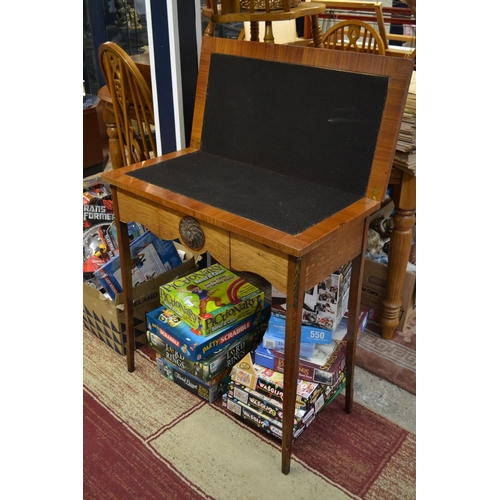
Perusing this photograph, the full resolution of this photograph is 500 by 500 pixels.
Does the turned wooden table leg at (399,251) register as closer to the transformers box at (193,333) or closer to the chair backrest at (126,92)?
the transformers box at (193,333)

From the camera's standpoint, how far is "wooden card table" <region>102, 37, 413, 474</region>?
3.84ft

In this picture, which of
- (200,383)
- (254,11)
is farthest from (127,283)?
(254,11)

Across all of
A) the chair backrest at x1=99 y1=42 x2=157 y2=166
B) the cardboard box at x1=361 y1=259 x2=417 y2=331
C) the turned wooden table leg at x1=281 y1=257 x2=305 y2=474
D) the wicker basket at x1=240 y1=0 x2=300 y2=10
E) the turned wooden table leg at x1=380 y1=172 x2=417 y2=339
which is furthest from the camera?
the wicker basket at x1=240 y1=0 x2=300 y2=10

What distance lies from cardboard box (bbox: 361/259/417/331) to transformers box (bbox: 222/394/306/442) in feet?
2.27

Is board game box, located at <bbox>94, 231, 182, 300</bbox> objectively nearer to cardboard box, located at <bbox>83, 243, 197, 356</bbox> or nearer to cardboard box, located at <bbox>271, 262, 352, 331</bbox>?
cardboard box, located at <bbox>83, 243, 197, 356</bbox>

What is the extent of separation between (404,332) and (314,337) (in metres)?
0.64

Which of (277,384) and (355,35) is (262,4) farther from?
(277,384)

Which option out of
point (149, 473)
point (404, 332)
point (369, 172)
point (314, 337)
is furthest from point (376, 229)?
point (149, 473)

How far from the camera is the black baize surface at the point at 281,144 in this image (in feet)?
4.03

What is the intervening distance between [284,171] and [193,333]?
1.99 ft

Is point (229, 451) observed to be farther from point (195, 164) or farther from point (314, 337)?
point (195, 164)

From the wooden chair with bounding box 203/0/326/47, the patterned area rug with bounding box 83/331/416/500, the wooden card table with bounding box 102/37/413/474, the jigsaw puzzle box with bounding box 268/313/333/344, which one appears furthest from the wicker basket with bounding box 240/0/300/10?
the patterned area rug with bounding box 83/331/416/500

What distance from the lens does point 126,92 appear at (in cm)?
199

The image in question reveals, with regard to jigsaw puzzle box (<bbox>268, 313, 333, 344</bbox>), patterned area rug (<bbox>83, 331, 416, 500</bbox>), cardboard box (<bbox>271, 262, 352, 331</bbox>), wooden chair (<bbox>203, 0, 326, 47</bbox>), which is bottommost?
patterned area rug (<bbox>83, 331, 416, 500</bbox>)
